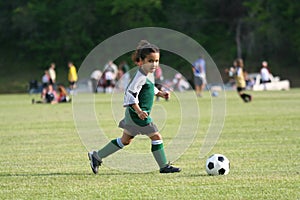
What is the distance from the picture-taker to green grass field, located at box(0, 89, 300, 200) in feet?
28.1

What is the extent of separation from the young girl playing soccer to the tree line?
1983 inches

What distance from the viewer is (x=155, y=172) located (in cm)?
1034

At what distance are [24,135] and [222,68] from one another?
149ft

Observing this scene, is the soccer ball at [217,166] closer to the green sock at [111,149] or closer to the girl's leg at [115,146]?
the girl's leg at [115,146]

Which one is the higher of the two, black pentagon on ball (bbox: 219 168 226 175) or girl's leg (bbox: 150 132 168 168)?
girl's leg (bbox: 150 132 168 168)

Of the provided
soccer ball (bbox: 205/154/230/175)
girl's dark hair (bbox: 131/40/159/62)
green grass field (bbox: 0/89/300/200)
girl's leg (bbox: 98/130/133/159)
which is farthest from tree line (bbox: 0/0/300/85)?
soccer ball (bbox: 205/154/230/175)

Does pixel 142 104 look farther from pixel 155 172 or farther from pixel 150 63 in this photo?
pixel 155 172

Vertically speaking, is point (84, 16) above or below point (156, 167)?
above

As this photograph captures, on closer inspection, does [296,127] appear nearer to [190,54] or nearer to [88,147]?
[88,147]

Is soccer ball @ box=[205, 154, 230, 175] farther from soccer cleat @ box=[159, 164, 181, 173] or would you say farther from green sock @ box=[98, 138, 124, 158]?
green sock @ box=[98, 138, 124, 158]

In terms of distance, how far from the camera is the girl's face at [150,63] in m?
10.0

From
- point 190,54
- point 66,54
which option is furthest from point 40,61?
point 190,54

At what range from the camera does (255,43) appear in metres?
61.7

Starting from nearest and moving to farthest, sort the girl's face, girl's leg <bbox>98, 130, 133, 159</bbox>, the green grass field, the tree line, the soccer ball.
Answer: the green grass field → the soccer ball → the girl's face → girl's leg <bbox>98, 130, 133, 159</bbox> → the tree line
